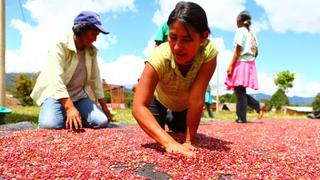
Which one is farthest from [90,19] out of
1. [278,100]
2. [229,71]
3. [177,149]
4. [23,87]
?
[278,100]

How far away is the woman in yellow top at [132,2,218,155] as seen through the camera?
289cm

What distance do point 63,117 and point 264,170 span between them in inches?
108

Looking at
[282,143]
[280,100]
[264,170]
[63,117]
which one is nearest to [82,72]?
[63,117]

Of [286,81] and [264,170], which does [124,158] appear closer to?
[264,170]

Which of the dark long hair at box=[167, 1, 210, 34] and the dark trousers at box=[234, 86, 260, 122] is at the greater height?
the dark long hair at box=[167, 1, 210, 34]

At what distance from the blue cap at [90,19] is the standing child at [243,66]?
9.05 feet

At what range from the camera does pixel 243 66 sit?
6668 millimetres

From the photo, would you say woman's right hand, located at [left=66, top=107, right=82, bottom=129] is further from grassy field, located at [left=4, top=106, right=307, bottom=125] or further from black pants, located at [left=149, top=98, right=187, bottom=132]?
grassy field, located at [left=4, top=106, right=307, bottom=125]

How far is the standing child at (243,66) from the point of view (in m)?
6.56

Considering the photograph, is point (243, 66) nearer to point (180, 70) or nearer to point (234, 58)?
point (234, 58)

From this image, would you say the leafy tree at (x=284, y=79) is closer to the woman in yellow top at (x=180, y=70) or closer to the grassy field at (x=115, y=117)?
the grassy field at (x=115, y=117)

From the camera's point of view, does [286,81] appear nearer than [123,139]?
No

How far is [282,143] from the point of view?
423 centimetres

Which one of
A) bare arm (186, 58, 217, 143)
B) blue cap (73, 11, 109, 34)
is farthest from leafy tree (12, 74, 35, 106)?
bare arm (186, 58, 217, 143)
